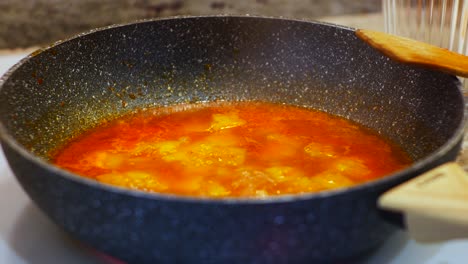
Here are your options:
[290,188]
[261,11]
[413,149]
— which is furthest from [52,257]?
[261,11]

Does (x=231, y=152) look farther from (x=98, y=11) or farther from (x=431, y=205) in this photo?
(x=98, y=11)

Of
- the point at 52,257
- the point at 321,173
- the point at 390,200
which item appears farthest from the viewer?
the point at 321,173

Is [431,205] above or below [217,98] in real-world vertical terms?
above

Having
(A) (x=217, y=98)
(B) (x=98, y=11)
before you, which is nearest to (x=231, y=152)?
(A) (x=217, y=98)

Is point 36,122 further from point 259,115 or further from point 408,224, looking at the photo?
point 408,224

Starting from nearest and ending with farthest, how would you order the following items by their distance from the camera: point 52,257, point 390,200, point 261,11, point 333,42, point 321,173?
point 390,200
point 52,257
point 321,173
point 333,42
point 261,11

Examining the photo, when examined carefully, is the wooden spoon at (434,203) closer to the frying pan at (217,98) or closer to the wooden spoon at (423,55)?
the frying pan at (217,98)
